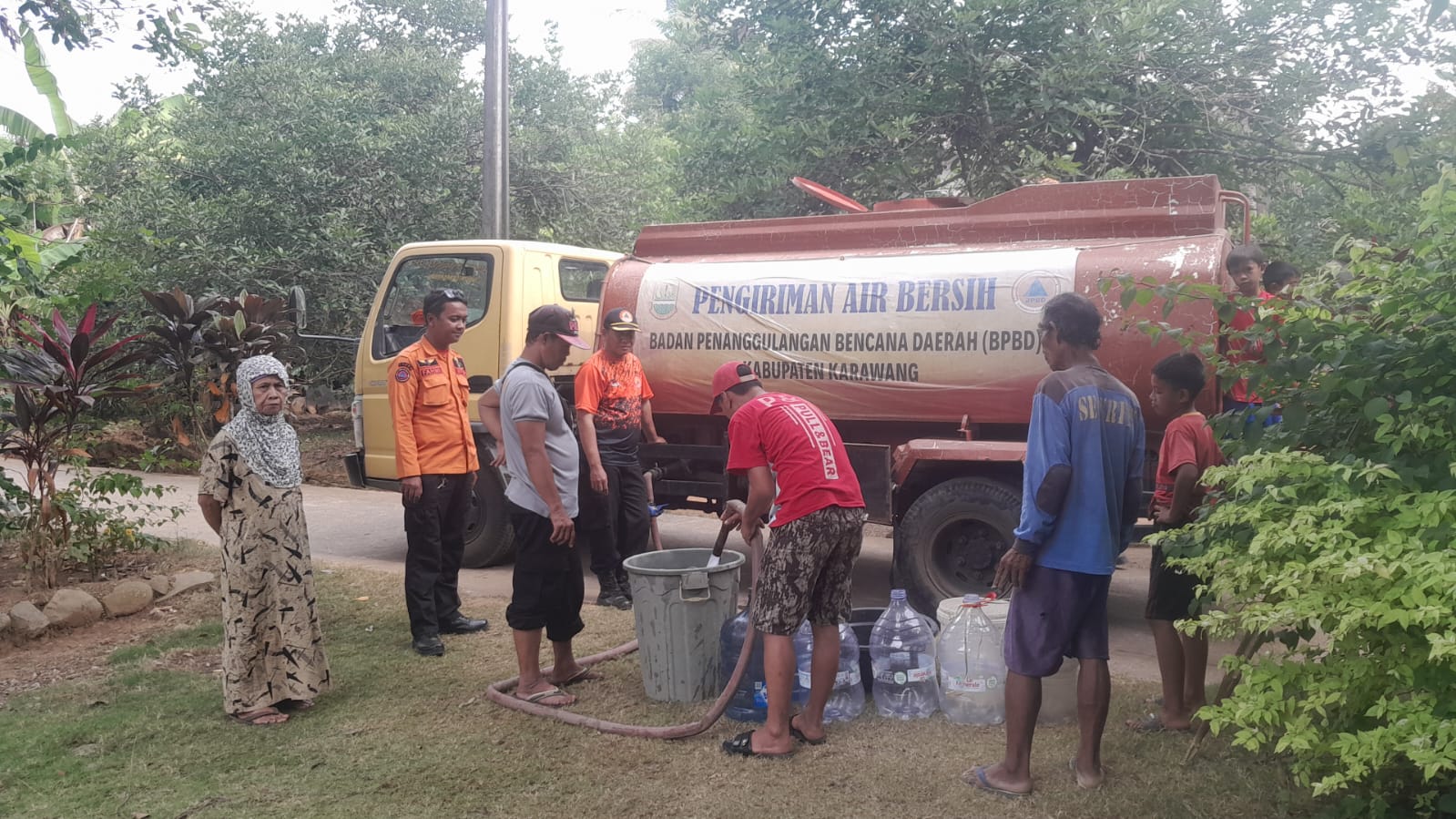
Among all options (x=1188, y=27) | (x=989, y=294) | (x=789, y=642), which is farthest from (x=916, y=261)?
(x=1188, y=27)

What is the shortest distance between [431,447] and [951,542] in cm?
289

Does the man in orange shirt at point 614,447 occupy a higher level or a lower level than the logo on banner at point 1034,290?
lower

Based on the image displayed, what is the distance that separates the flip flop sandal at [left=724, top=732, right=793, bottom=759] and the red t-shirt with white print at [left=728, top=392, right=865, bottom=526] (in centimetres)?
81

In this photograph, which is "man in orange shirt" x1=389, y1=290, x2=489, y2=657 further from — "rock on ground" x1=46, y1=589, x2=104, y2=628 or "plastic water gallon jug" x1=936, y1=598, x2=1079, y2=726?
"plastic water gallon jug" x1=936, y1=598, x2=1079, y2=726

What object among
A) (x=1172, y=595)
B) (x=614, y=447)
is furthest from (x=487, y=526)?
(x=1172, y=595)

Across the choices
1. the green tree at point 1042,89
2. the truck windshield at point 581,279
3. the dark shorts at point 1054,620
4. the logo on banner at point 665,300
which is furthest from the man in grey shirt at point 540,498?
the green tree at point 1042,89

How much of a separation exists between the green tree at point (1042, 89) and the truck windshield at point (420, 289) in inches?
132

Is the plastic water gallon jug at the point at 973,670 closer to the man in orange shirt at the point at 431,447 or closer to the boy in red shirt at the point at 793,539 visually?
the boy in red shirt at the point at 793,539

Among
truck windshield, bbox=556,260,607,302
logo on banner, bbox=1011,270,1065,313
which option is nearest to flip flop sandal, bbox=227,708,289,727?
truck windshield, bbox=556,260,607,302

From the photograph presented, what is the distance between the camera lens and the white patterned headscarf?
4723 mm

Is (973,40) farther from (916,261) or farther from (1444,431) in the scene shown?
(1444,431)

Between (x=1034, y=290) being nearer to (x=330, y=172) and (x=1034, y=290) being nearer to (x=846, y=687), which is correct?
(x=846, y=687)

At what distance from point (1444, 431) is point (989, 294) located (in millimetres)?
3511

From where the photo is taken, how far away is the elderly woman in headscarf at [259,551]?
186 inches
